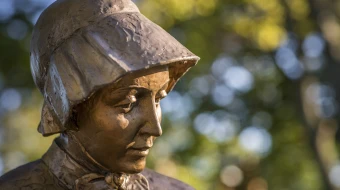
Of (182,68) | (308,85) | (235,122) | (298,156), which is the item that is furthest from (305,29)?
(182,68)

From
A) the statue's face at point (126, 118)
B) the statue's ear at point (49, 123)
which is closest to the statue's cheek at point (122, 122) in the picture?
the statue's face at point (126, 118)

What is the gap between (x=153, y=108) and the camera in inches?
90.3

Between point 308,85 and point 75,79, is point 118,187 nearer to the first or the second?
point 75,79

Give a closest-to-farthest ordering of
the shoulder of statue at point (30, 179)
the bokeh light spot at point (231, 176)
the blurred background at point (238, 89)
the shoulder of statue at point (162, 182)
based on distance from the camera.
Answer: the shoulder of statue at point (30, 179), the shoulder of statue at point (162, 182), the blurred background at point (238, 89), the bokeh light spot at point (231, 176)

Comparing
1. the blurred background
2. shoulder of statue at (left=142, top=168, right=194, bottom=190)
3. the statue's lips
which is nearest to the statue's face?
the statue's lips

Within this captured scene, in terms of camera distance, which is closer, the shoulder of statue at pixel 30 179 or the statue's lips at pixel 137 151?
the statue's lips at pixel 137 151

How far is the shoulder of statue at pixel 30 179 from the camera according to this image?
252 centimetres

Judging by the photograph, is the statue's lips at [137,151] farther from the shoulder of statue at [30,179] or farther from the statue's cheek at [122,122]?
the shoulder of statue at [30,179]

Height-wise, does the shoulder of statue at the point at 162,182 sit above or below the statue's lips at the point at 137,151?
below

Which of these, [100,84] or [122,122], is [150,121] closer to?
[122,122]

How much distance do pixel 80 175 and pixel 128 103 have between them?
15.8 inches

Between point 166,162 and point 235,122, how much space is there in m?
2.06

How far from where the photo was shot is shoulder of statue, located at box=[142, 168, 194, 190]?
276 cm

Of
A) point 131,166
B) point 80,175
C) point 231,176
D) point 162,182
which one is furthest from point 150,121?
point 231,176
